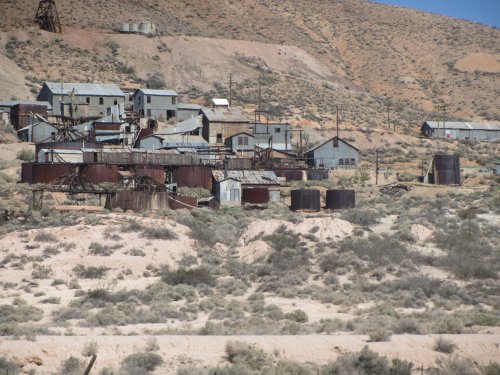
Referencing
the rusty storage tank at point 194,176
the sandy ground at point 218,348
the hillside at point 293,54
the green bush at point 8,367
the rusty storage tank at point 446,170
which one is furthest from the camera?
the hillside at point 293,54

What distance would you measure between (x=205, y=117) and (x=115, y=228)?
32.8 meters

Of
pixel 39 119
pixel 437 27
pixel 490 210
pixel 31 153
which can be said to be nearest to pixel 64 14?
pixel 39 119

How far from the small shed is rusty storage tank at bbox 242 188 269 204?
429 millimetres

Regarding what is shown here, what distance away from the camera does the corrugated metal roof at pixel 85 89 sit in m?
76.9

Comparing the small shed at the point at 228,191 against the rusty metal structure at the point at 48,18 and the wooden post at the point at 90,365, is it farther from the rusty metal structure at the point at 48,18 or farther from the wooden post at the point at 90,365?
the rusty metal structure at the point at 48,18

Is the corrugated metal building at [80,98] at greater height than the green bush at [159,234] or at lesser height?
greater

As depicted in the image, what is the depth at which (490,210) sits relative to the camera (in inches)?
1932

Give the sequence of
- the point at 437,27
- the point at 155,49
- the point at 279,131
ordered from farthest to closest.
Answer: the point at 437,27 < the point at 155,49 < the point at 279,131

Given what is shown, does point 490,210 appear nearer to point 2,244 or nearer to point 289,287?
point 289,287

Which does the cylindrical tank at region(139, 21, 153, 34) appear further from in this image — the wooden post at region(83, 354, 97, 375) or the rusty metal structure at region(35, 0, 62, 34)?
the wooden post at region(83, 354, 97, 375)

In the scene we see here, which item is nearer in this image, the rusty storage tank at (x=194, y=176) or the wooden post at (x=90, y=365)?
the wooden post at (x=90, y=365)

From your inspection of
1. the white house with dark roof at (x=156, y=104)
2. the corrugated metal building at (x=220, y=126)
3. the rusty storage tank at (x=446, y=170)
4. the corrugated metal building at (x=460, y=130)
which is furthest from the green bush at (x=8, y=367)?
the corrugated metal building at (x=460, y=130)

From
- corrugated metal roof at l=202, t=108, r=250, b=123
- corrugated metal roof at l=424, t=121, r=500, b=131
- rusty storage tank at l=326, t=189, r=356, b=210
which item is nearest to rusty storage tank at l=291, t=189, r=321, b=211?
rusty storage tank at l=326, t=189, r=356, b=210

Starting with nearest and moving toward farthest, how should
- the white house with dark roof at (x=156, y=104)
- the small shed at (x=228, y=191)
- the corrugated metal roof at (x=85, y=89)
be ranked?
the small shed at (x=228, y=191) < the corrugated metal roof at (x=85, y=89) < the white house with dark roof at (x=156, y=104)
